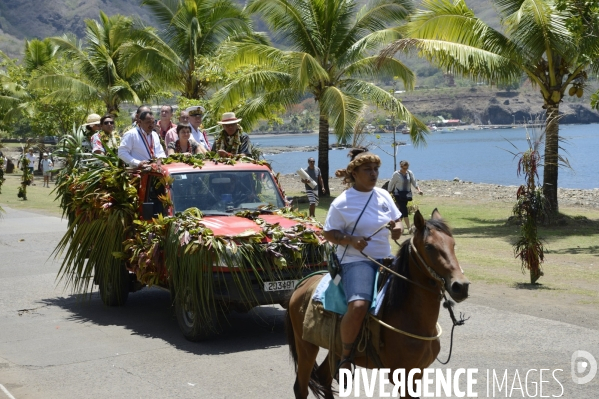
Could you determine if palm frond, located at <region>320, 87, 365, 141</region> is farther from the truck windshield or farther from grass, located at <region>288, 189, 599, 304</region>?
the truck windshield

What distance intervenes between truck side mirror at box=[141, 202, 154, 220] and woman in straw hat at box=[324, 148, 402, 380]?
4.71m

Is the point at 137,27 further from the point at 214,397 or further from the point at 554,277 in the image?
the point at 214,397

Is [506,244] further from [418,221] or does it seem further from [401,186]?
[418,221]

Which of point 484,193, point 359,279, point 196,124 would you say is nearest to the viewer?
point 359,279

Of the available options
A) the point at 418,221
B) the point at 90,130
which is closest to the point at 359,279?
the point at 418,221

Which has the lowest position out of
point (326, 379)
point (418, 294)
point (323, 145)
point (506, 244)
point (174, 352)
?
point (174, 352)

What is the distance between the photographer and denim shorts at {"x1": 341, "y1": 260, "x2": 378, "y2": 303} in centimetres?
613

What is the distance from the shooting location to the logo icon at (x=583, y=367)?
778cm

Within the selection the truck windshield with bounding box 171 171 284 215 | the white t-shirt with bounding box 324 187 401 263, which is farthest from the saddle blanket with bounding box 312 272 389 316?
the truck windshield with bounding box 171 171 284 215

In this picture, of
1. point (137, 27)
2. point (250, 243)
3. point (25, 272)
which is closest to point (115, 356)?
point (250, 243)

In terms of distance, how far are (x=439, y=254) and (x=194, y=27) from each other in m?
28.6

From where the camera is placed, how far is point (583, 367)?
8.12m

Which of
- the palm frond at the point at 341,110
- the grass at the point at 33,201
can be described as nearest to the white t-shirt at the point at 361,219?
the grass at the point at 33,201

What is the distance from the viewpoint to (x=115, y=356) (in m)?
9.20
